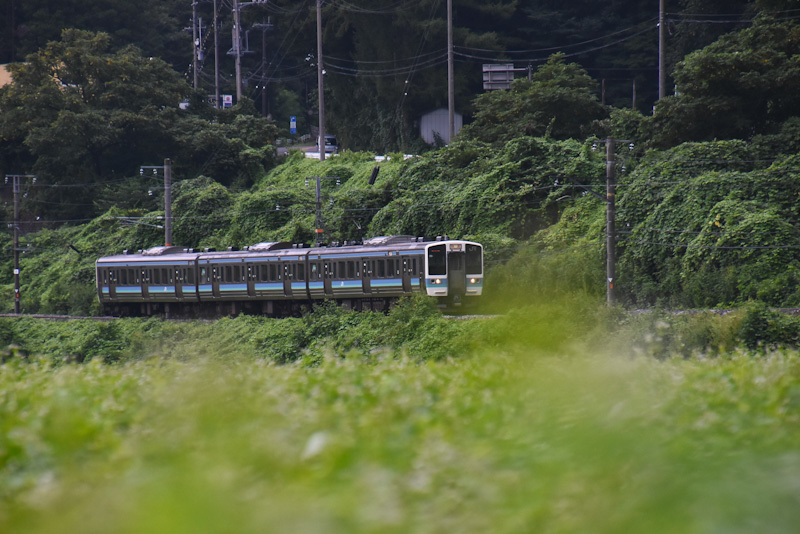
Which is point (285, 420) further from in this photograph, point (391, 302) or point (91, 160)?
point (91, 160)

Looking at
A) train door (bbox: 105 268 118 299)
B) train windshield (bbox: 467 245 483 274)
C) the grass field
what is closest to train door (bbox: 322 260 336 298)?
train windshield (bbox: 467 245 483 274)

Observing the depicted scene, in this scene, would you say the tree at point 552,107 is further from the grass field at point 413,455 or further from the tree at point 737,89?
the grass field at point 413,455

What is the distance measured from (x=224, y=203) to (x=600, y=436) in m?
47.2

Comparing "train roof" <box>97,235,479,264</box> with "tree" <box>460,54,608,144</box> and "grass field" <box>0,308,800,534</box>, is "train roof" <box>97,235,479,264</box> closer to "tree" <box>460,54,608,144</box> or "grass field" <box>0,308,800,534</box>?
"tree" <box>460,54,608,144</box>

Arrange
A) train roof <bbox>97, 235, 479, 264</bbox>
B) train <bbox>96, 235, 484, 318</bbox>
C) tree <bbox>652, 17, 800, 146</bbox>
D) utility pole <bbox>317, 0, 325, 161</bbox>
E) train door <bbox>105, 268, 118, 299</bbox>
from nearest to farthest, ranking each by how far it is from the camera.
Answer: train <bbox>96, 235, 484, 318</bbox> → train roof <bbox>97, 235, 479, 264</bbox> → tree <bbox>652, 17, 800, 146</bbox> → train door <bbox>105, 268, 118, 299</bbox> → utility pole <bbox>317, 0, 325, 161</bbox>

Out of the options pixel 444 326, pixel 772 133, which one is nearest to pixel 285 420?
pixel 444 326

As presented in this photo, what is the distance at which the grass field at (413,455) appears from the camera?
4844mm

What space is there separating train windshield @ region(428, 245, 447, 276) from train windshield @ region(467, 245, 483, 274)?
957 millimetres

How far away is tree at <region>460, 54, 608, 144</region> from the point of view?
147 ft

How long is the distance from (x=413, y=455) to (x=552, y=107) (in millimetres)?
40482

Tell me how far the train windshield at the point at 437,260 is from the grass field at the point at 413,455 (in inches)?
786

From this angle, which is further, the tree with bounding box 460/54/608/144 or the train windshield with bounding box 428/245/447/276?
the tree with bounding box 460/54/608/144

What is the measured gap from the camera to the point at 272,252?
34.9 metres

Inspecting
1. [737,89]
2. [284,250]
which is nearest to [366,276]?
[284,250]
